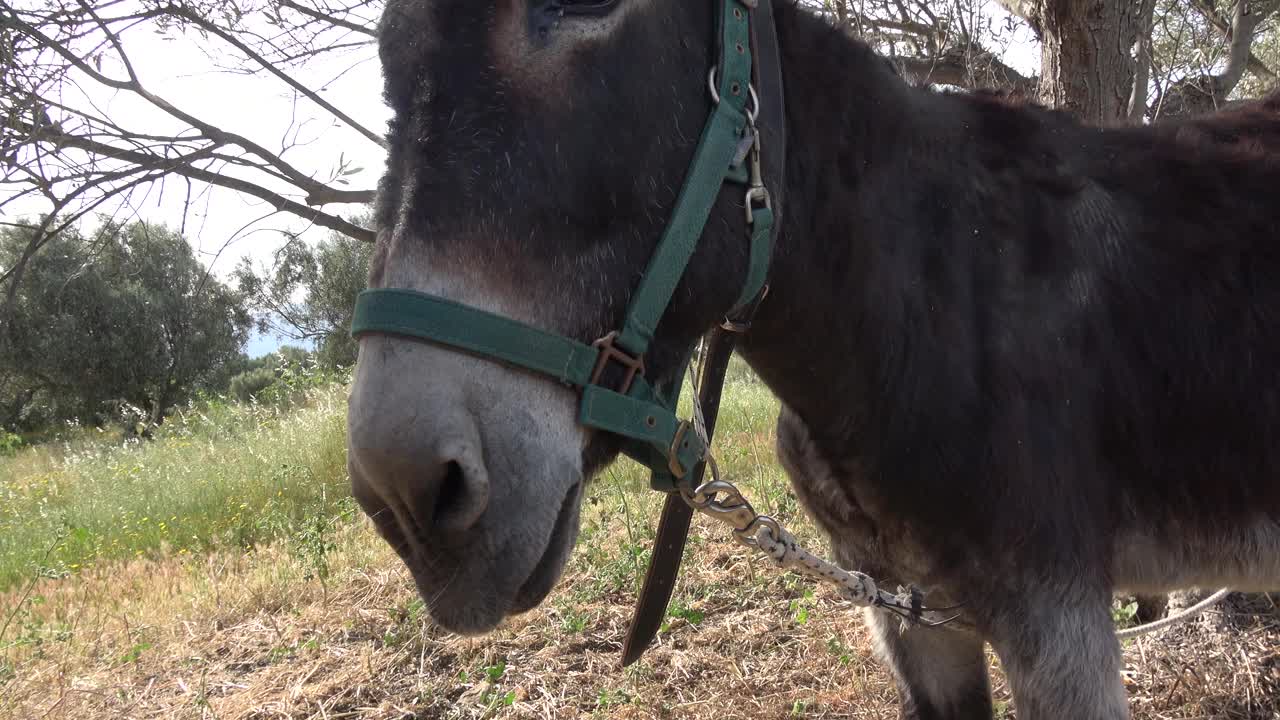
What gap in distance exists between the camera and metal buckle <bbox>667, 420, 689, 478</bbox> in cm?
125

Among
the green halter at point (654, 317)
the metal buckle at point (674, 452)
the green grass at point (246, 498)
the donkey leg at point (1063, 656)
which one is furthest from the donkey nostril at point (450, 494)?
the green grass at point (246, 498)

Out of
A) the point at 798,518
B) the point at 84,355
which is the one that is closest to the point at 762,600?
the point at 798,518

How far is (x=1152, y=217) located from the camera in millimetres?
1633

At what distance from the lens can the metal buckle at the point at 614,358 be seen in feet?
3.71

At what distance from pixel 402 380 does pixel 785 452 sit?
1.18 m

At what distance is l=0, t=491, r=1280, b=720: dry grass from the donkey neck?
5.57 ft

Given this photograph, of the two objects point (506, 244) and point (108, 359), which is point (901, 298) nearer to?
point (506, 244)

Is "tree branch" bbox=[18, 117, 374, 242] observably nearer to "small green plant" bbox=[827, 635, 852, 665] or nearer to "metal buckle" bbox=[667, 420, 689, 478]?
"metal buckle" bbox=[667, 420, 689, 478]

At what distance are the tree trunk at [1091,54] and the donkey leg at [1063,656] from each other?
238 cm

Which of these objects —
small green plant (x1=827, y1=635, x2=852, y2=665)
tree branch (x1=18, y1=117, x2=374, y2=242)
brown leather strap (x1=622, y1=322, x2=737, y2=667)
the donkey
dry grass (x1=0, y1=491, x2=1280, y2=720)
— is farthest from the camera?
small green plant (x1=827, y1=635, x2=852, y2=665)

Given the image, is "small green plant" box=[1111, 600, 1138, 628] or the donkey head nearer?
the donkey head

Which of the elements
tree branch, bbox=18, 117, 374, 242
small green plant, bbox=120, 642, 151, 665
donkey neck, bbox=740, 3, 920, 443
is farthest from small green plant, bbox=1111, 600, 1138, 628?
small green plant, bbox=120, 642, 151, 665

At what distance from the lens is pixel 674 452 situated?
1.26 metres

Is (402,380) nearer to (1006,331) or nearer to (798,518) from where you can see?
(1006,331)
